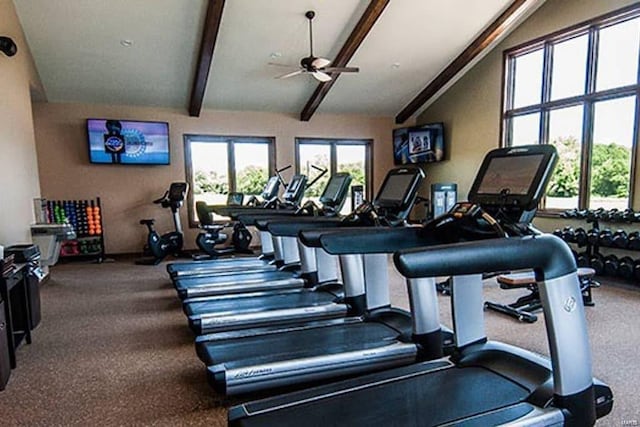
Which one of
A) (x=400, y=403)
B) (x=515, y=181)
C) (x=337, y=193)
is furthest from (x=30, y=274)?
(x=515, y=181)

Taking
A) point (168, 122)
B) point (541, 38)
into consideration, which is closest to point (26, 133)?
point (168, 122)

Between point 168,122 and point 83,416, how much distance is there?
623 centimetres

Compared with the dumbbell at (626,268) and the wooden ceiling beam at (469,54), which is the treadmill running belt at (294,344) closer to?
the dumbbell at (626,268)

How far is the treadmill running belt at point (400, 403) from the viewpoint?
1596 millimetres

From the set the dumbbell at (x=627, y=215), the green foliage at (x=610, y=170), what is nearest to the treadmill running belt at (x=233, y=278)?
the dumbbell at (x=627, y=215)

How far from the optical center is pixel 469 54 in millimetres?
6918

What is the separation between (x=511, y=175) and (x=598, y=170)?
4.55 meters

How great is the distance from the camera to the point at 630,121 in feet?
17.0

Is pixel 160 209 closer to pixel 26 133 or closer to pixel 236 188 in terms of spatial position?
pixel 236 188

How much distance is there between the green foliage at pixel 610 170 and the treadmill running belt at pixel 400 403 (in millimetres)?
4879

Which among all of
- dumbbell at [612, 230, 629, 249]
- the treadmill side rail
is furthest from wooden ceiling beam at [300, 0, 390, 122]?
the treadmill side rail

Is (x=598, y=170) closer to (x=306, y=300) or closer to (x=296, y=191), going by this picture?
(x=296, y=191)

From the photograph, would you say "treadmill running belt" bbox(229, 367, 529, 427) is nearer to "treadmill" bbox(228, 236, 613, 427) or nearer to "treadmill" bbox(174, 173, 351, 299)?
"treadmill" bbox(228, 236, 613, 427)

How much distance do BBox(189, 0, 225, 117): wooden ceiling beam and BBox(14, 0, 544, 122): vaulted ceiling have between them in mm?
17
